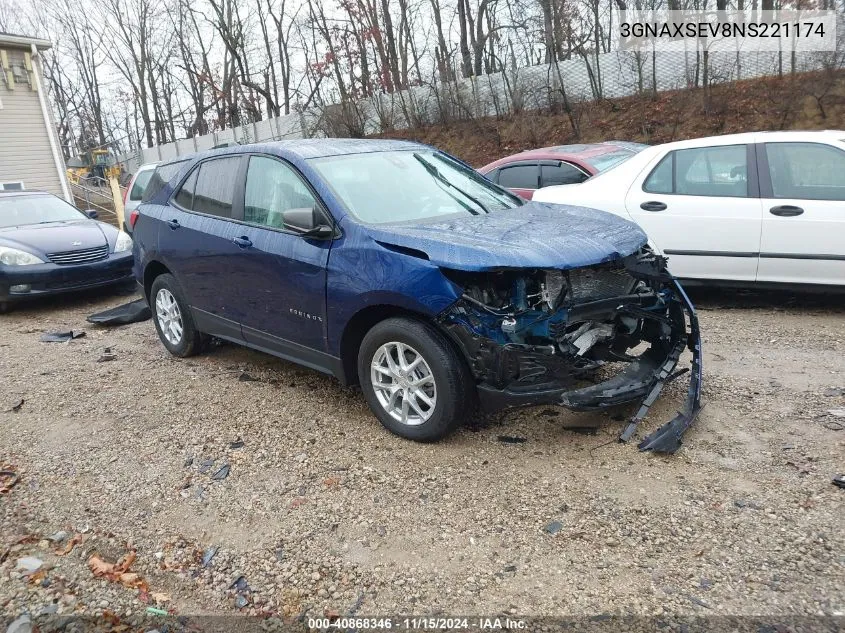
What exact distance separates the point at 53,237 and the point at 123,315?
6.10ft

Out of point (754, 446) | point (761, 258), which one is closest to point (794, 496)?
point (754, 446)

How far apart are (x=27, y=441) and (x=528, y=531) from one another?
3255mm

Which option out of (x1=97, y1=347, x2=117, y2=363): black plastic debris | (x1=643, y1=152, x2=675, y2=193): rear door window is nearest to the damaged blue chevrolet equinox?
(x1=97, y1=347, x2=117, y2=363): black plastic debris

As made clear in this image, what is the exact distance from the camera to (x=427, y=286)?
3393 mm

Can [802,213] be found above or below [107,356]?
above

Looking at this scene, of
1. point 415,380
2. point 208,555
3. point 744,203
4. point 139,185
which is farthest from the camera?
point 139,185

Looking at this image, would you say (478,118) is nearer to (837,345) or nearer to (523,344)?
(837,345)

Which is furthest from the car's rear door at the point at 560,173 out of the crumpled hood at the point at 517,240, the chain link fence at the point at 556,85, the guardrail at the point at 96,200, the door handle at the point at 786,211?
the guardrail at the point at 96,200

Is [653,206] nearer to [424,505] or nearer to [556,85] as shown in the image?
[424,505]

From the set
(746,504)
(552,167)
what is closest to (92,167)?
(552,167)

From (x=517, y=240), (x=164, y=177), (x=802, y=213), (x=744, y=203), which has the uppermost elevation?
(x=164, y=177)

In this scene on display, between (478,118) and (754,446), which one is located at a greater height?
(478,118)

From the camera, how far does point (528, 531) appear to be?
114 inches

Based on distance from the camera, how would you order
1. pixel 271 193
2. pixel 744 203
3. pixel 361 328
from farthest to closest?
pixel 744 203, pixel 271 193, pixel 361 328
